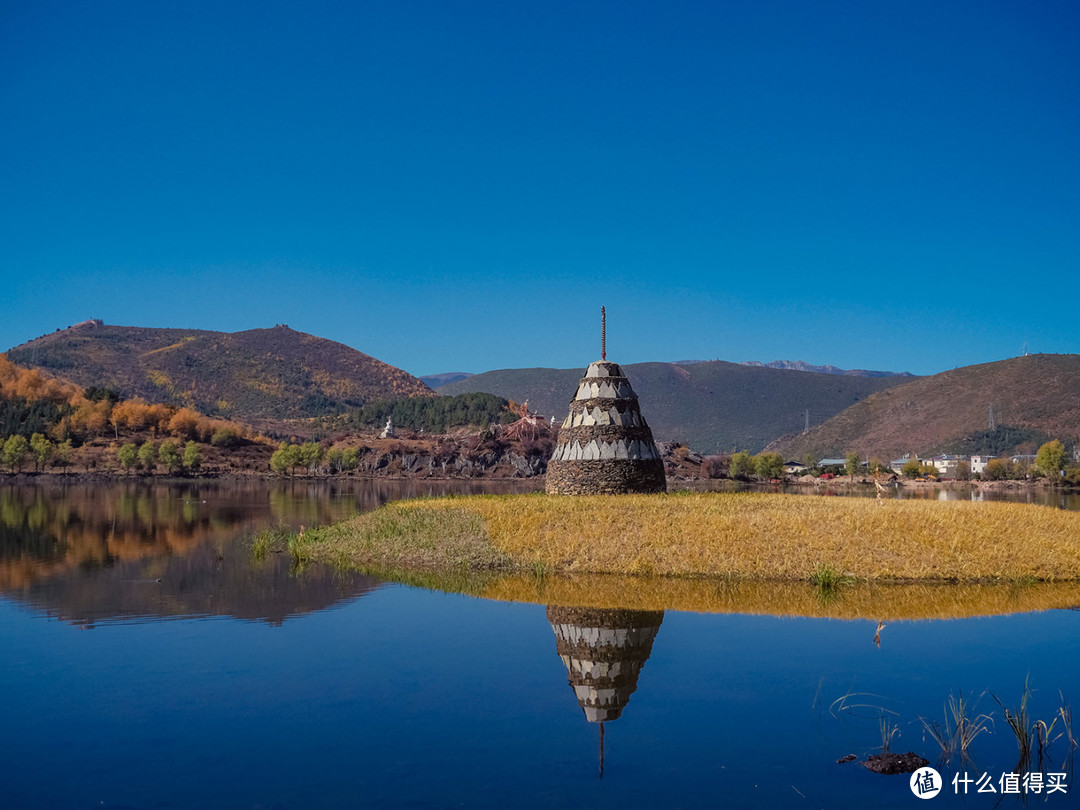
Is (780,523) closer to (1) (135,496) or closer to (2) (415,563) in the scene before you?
(2) (415,563)

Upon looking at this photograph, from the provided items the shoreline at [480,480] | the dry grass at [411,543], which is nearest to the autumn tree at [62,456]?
A: the shoreline at [480,480]

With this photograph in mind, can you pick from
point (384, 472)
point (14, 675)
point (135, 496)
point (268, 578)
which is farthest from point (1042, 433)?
point (14, 675)

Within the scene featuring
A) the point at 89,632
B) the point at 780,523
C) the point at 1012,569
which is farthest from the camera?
the point at 780,523

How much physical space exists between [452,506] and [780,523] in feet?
47.1

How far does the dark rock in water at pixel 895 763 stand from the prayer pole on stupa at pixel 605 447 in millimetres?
27516

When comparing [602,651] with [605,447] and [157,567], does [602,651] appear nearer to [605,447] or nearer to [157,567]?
[157,567]

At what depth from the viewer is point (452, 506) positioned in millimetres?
38188

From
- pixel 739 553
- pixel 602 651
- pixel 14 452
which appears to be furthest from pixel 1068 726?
pixel 14 452

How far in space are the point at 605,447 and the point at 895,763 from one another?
92.9 feet

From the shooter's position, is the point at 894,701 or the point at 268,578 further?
the point at 268,578

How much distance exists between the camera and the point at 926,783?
456 inches

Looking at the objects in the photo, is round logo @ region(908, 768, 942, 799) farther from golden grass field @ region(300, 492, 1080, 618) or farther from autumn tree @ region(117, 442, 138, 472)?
autumn tree @ region(117, 442, 138, 472)

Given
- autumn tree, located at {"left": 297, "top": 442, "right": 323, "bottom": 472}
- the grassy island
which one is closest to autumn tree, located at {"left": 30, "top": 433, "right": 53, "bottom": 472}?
autumn tree, located at {"left": 297, "top": 442, "right": 323, "bottom": 472}

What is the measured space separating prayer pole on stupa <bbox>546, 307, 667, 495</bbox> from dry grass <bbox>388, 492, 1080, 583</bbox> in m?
4.70
